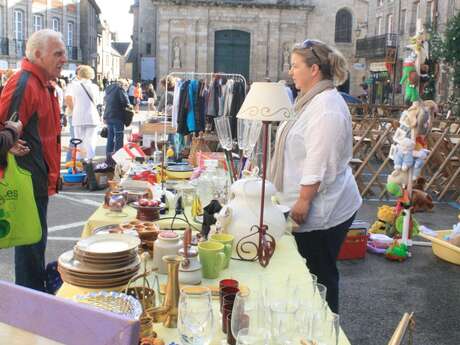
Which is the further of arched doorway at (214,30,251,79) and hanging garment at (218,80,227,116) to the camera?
arched doorway at (214,30,251,79)

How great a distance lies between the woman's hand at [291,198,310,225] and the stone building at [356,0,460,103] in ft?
81.2

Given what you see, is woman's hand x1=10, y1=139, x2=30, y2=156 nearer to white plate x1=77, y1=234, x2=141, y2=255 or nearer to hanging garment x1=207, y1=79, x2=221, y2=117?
white plate x1=77, y1=234, x2=141, y2=255

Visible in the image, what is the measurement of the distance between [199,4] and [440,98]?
1807 cm

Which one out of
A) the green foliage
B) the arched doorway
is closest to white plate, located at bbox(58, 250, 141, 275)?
the green foliage

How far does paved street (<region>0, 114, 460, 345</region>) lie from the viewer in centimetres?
401

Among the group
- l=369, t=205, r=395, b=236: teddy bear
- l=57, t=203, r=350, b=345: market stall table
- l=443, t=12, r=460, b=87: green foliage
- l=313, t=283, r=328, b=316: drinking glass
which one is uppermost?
l=443, t=12, r=460, b=87: green foliage

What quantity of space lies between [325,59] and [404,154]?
3280 mm

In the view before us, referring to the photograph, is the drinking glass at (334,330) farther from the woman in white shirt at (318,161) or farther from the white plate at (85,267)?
the woman in white shirt at (318,161)

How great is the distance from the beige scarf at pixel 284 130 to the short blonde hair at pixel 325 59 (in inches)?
2.6

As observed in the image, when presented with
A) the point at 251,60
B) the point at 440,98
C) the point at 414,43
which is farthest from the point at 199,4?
the point at 414,43

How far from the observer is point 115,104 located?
10336 millimetres

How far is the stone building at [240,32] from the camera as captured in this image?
35125mm

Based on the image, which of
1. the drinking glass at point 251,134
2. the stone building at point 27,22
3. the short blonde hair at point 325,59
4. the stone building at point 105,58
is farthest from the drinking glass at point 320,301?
the stone building at point 105,58

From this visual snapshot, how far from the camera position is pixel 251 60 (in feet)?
119
